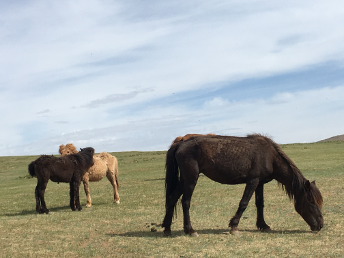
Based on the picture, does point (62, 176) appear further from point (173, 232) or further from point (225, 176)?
point (225, 176)

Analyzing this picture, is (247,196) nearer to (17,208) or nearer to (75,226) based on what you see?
(75,226)

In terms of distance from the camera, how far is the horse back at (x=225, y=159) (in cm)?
808

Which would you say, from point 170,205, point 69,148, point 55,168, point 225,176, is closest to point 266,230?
point 225,176

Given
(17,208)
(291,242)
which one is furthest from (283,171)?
(17,208)

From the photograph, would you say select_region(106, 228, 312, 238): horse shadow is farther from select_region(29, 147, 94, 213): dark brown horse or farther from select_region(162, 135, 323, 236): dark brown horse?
select_region(29, 147, 94, 213): dark brown horse

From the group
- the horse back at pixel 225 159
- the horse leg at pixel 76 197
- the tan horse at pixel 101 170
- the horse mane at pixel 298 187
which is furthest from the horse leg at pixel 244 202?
the tan horse at pixel 101 170

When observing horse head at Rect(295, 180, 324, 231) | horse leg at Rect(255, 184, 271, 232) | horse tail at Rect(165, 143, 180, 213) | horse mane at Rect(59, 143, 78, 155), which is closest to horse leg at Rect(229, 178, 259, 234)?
horse leg at Rect(255, 184, 271, 232)

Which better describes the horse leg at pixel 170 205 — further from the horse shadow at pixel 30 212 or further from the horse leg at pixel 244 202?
the horse shadow at pixel 30 212

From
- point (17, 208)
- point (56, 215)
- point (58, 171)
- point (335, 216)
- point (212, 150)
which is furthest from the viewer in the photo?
point (17, 208)

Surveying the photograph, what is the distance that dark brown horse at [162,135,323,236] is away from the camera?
808cm

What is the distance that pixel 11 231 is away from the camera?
9531 millimetres

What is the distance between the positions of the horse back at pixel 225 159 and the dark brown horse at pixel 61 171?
6.47m

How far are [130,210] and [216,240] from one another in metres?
5.22

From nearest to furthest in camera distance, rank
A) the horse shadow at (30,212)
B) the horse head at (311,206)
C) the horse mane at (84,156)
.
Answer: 1. the horse head at (311,206)
2. the horse shadow at (30,212)
3. the horse mane at (84,156)
